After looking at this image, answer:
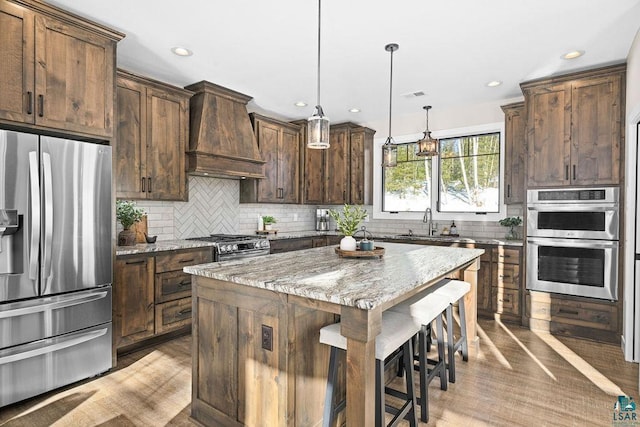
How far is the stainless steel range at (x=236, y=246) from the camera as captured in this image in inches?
152

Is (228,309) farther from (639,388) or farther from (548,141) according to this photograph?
(548,141)

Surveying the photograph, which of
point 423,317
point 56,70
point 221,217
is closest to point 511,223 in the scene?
point 423,317

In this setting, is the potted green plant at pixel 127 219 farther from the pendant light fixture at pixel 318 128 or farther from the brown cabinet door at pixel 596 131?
the brown cabinet door at pixel 596 131

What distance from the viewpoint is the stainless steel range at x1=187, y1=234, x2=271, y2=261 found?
386 centimetres

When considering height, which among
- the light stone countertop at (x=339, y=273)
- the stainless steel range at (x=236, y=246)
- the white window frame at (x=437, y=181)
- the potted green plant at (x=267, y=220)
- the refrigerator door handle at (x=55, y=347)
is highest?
the white window frame at (x=437, y=181)

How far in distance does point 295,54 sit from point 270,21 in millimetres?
607

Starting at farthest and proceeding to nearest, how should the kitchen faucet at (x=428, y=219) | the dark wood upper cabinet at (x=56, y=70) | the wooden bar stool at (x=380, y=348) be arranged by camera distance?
1. the kitchen faucet at (x=428, y=219)
2. the dark wood upper cabinet at (x=56, y=70)
3. the wooden bar stool at (x=380, y=348)

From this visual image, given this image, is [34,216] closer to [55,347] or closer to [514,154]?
[55,347]

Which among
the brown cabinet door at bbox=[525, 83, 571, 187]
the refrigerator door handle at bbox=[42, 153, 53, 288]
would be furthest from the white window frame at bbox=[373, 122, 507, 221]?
the refrigerator door handle at bbox=[42, 153, 53, 288]

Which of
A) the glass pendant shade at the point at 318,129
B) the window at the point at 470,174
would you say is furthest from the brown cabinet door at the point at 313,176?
the glass pendant shade at the point at 318,129

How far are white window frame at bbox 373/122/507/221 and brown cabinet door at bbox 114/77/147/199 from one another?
3.50 meters

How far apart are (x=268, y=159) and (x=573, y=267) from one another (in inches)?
152

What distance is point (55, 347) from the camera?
2.52m

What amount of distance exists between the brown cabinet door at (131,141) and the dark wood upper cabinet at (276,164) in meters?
1.57
